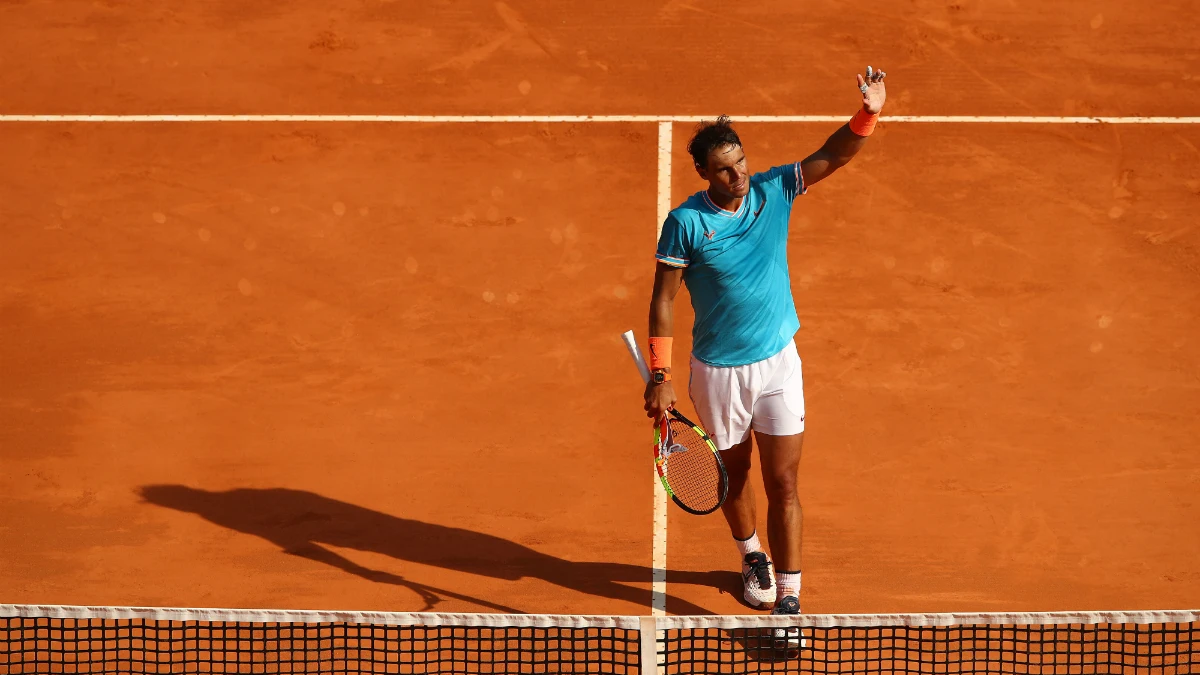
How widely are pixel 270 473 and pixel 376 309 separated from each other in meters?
1.34

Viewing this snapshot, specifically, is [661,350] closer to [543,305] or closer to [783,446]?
[783,446]

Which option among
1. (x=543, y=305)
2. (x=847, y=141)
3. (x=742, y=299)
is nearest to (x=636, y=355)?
(x=742, y=299)

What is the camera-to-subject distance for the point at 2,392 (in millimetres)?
7359

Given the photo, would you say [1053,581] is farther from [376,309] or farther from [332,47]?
[332,47]

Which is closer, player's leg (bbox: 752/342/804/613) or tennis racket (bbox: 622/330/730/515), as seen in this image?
player's leg (bbox: 752/342/804/613)

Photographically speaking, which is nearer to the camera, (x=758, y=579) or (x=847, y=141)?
(x=847, y=141)

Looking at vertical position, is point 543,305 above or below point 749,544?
above

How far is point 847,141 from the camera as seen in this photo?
521 cm

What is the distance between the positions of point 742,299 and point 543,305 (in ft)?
9.03

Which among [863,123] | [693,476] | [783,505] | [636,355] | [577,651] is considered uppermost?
[863,123]

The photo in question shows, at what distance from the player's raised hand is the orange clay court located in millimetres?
2338

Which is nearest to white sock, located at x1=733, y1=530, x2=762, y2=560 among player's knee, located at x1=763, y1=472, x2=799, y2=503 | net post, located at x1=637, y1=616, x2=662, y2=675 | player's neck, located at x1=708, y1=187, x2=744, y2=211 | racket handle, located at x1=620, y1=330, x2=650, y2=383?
player's knee, located at x1=763, y1=472, x2=799, y2=503

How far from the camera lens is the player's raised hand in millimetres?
5062

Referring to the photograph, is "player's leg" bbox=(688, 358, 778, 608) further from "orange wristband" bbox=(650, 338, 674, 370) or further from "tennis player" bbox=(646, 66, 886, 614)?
"orange wristband" bbox=(650, 338, 674, 370)
